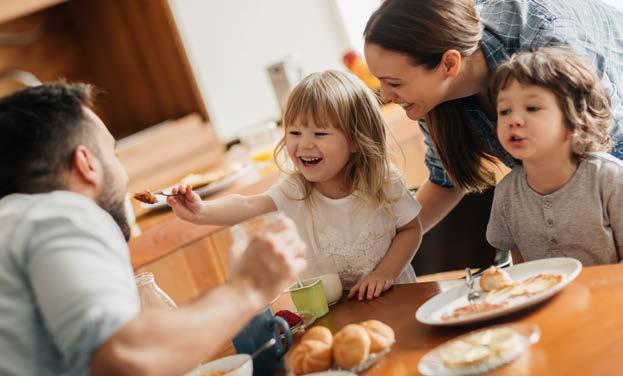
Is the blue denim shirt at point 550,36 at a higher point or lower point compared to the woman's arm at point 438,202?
higher

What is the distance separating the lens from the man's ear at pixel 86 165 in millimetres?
1193

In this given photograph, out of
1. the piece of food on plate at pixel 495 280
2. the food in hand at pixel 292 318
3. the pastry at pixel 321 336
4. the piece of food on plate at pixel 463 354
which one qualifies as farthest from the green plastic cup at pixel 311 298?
the piece of food on plate at pixel 463 354

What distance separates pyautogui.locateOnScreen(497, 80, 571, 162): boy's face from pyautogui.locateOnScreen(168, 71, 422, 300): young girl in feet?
1.27

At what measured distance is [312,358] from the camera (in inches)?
53.0

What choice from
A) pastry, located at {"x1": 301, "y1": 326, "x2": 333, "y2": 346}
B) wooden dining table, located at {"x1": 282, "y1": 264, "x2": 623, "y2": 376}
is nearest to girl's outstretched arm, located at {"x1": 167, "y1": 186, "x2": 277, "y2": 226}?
wooden dining table, located at {"x1": 282, "y1": 264, "x2": 623, "y2": 376}

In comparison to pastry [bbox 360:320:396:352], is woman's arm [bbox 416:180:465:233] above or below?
below

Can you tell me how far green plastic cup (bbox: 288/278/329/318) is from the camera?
64.5 inches

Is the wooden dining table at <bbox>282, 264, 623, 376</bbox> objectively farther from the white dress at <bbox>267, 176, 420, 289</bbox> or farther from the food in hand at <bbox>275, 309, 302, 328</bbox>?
the white dress at <bbox>267, 176, 420, 289</bbox>

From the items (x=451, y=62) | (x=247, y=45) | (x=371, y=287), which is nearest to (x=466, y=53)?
(x=451, y=62)

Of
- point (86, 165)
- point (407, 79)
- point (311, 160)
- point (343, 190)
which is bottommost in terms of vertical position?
point (343, 190)

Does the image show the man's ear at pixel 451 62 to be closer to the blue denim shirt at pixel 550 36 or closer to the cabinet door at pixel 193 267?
the blue denim shirt at pixel 550 36

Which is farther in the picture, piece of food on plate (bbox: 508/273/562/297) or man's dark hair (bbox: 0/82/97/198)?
piece of food on plate (bbox: 508/273/562/297)

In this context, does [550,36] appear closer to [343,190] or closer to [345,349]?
[343,190]

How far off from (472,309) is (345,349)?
0.23m
